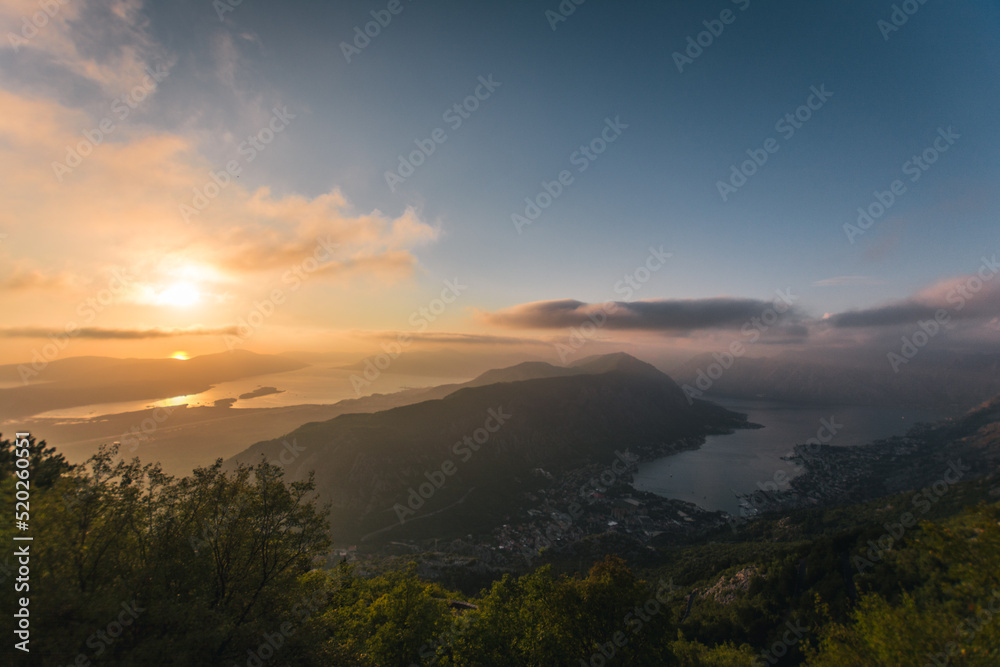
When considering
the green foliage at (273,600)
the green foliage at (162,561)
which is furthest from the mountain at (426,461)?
the green foliage at (162,561)

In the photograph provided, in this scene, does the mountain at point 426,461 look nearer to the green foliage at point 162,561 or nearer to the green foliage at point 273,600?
the green foliage at point 273,600

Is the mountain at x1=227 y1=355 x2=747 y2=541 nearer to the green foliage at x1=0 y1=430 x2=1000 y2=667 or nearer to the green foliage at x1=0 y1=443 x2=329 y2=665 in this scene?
the green foliage at x1=0 y1=430 x2=1000 y2=667

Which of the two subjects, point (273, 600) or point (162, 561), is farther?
point (273, 600)

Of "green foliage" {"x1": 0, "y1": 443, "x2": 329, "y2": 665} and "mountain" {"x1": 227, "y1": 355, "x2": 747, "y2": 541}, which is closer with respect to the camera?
Answer: "green foliage" {"x1": 0, "y1": 443, "x2": 329, "y2": 665}

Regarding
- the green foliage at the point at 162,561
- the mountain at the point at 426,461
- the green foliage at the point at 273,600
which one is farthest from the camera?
the mountain at the point at 426,461

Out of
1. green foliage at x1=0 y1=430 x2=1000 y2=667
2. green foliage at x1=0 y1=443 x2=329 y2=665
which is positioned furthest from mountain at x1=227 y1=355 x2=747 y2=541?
green foliage at x1=0 y1=443 x2=329 y2=665

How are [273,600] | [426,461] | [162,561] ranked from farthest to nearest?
[426,461]
[273,600]
[162,561]

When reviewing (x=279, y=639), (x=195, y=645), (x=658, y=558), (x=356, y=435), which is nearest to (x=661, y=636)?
(x=279, y=639)

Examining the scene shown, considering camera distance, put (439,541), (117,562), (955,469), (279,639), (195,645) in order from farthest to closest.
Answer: (955,469), (439,541), (279,639), (117,562), (195,645)

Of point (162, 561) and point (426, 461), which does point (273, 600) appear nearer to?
point (162, 561)

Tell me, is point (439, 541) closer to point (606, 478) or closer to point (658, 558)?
point (658, 558)

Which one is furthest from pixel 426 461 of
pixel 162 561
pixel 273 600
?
pixel 162 561
